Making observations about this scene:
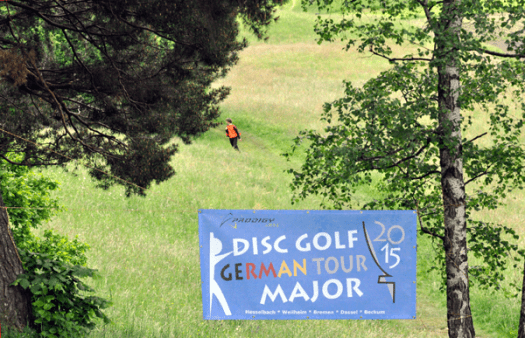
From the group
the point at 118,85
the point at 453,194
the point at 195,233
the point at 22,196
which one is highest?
the point at 118,85

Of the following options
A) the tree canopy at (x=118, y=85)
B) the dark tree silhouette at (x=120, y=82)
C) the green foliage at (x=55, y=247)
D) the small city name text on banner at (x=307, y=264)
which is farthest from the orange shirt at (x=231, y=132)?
the small city name text on banner at (x=307, y=264)

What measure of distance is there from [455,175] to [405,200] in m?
1.15

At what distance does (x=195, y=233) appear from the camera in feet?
51.8

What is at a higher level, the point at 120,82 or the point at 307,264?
the point at 120,82

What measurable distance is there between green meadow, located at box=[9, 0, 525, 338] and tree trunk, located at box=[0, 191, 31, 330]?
1.28 meters

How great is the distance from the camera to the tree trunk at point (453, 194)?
7203 mm

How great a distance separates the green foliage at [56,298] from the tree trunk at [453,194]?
5.20 meters

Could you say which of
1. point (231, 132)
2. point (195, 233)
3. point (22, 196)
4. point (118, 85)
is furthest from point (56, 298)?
point (231, 132)

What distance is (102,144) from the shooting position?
32.7 ft

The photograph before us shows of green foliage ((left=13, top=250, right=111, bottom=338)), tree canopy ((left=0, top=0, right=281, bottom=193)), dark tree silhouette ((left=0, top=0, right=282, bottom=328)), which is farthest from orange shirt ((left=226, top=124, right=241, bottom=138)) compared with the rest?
green foliage ((left=13, top=250, right=111, bottom=338))

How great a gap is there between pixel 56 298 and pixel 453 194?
19.8ft

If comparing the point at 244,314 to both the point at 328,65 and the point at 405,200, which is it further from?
the point at 328,65

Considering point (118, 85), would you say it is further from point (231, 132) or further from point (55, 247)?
point (231, 132)

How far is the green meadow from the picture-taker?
9336mm
